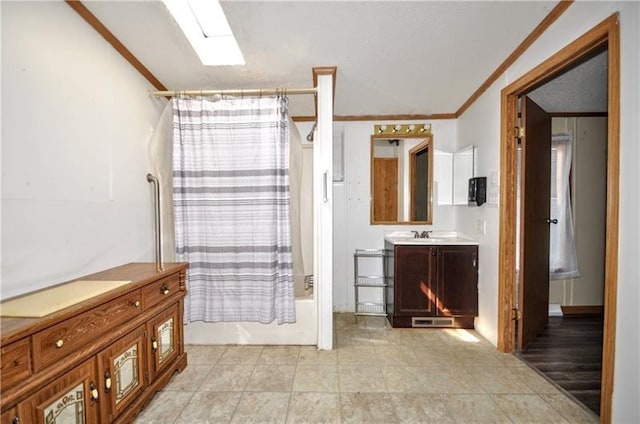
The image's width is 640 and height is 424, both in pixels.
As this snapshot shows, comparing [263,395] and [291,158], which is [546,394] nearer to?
[263,395]

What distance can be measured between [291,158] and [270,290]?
110cm

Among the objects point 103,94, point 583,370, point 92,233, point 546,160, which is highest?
point 103,94

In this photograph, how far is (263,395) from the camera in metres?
1.67

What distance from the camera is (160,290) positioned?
66.1 inches

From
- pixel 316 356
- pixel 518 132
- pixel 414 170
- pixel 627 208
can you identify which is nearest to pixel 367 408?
pixel 316 356

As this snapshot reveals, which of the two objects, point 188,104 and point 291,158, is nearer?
point 188,104

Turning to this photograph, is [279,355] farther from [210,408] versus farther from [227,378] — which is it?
[210,408]

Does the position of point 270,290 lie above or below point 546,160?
below

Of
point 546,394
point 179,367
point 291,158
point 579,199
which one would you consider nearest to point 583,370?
point 546,394

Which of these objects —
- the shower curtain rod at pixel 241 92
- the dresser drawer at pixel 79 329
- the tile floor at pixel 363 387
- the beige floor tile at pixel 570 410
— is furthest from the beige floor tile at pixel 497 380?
the shower curtain rod at pixel 241 92

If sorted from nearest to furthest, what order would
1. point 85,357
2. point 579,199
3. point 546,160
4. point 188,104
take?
point 85,357
point 188,104
point 546,160
point 579,199

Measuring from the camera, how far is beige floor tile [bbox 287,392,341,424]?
4.84 feet

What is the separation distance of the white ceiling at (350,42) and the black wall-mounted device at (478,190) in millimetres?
842

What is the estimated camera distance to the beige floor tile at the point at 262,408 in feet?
4.87
